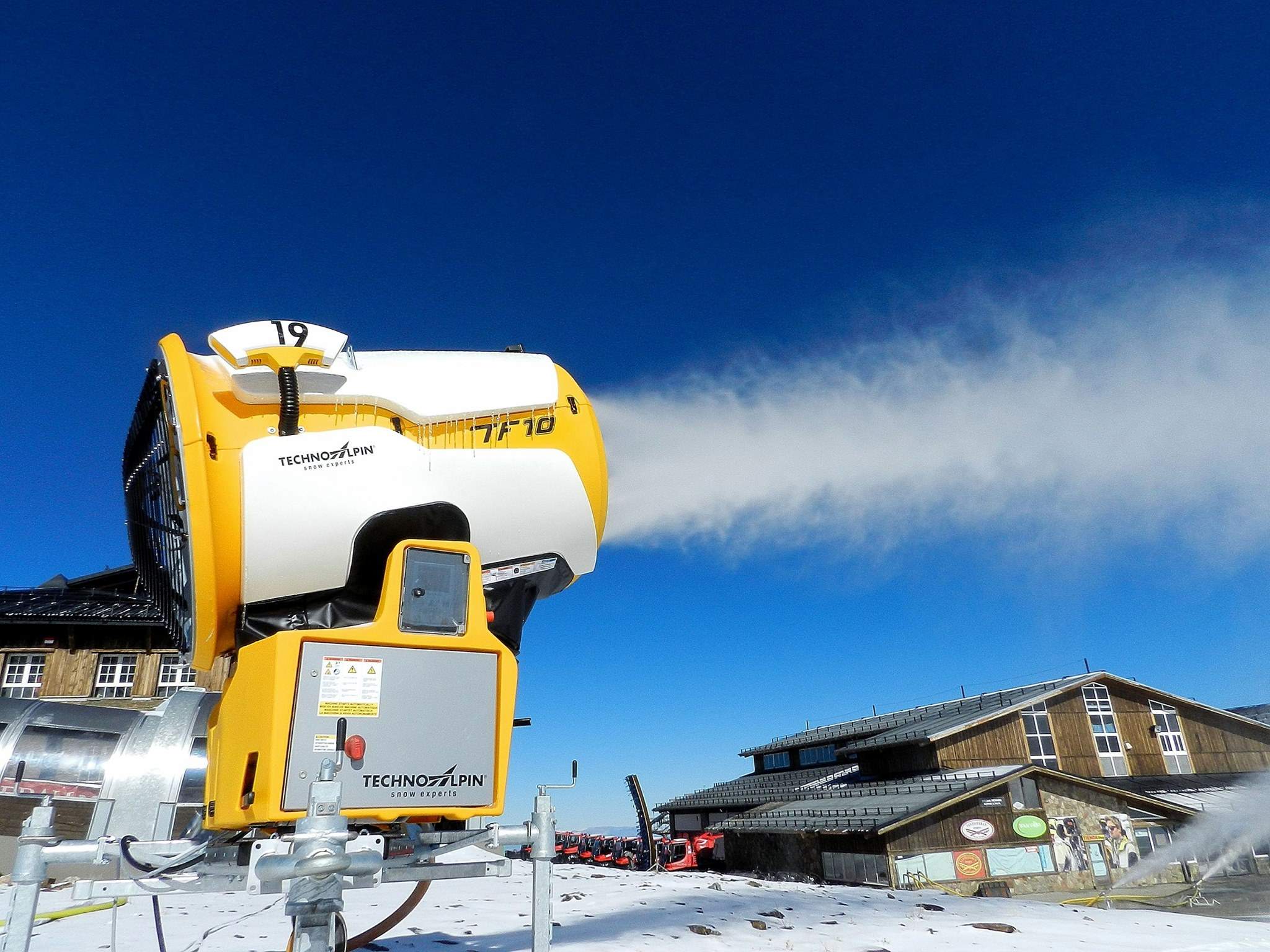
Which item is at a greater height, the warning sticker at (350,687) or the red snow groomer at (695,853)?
the warning sticker at (350,687)

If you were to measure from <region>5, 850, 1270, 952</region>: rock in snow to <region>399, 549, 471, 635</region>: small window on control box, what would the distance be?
9.05 ft

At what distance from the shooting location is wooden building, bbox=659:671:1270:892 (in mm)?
24281

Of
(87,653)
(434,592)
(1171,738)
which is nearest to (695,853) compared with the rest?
(1171,738)

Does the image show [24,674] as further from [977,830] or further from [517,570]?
[977,830]

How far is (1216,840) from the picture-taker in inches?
1046

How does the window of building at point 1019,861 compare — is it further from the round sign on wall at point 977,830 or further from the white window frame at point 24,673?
the white window frame at point 24,673

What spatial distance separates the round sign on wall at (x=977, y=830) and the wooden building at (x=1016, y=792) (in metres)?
0.04

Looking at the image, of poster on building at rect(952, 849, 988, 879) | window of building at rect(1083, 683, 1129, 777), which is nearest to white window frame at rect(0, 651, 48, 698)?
poster on building at rect(952, 849, 988, 879)

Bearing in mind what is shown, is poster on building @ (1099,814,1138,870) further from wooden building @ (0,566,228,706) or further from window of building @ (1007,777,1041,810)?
wooden building @ (0,566,228,706)

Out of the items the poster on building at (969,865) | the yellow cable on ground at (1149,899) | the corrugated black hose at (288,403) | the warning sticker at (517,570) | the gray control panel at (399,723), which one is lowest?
the yellow cable on ground at (1149,899)

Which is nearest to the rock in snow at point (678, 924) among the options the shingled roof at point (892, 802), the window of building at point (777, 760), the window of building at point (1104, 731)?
the shingled roof at point (892, 802)

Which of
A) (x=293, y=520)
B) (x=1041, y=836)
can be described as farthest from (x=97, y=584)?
(x=1041, y=836)

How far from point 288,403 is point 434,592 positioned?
127 centimetres

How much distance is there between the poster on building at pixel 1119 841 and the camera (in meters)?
25.7
